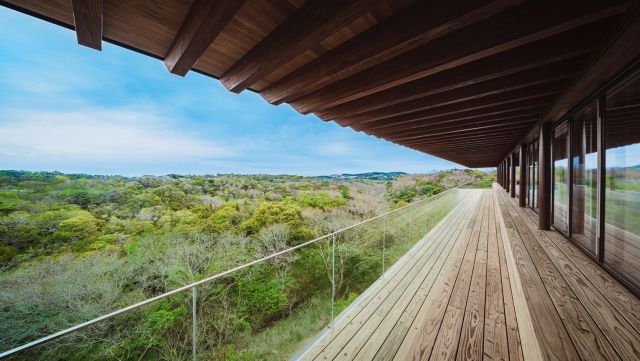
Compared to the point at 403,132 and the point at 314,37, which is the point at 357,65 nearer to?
the point at 314,37

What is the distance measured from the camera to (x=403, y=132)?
450 cm

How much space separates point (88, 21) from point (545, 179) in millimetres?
5635

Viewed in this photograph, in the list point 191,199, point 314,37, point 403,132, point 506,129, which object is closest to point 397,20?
point 314,37

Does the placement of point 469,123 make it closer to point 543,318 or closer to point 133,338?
point 543,318

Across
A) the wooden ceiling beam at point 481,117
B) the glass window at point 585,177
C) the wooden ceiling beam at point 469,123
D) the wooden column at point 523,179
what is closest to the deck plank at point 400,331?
the glass window at point 585,177

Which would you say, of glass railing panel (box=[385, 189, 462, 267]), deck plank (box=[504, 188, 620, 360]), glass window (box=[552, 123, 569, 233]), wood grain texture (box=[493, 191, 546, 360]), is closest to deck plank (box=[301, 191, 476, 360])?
glass railing panel (box=[385, 189, 462, 267])

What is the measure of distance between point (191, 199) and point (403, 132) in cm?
1587

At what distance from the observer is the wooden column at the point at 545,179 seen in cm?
379

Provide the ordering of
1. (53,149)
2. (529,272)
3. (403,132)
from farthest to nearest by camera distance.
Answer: (53,149) → (403,132) → (529,272)

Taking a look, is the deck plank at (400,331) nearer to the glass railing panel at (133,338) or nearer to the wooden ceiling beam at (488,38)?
the glass railing panel at (133,338)

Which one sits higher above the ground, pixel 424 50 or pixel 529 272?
pixel 424 50

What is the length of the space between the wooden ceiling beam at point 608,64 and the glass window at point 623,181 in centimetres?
16

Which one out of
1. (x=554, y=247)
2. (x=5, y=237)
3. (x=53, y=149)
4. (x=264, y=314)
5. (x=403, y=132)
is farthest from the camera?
(x=53, y=149)

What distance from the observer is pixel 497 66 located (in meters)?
1.92
